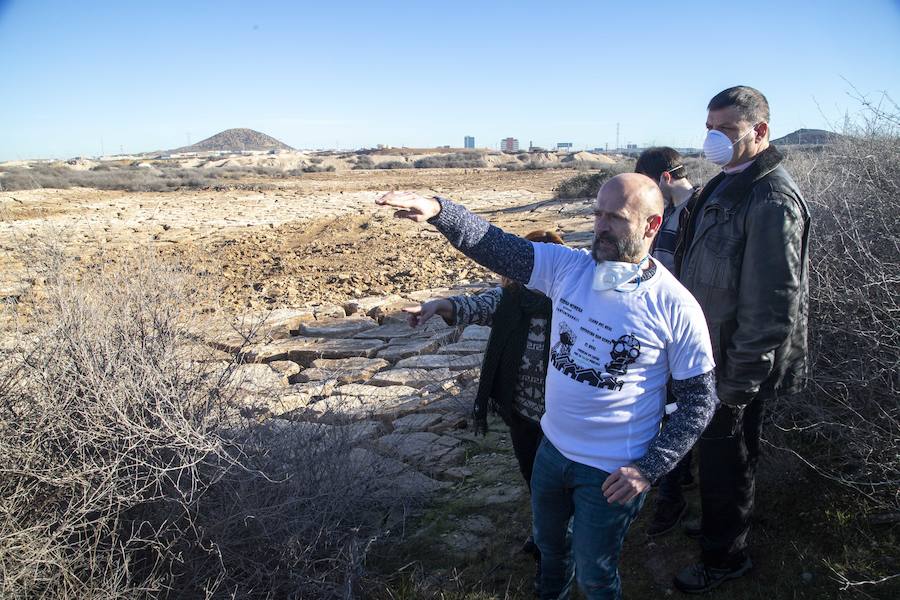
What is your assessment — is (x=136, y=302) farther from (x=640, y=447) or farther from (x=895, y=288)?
(x=895, y=288)

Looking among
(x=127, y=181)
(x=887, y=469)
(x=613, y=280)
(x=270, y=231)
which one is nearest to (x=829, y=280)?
(x=887, y=469)

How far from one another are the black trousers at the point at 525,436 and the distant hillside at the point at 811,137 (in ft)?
18.1

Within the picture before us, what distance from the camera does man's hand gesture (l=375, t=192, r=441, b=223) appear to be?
200cm

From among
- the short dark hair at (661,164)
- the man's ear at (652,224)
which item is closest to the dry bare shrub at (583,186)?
the short dark hair at (661,164)

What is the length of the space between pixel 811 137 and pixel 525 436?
10403 mm

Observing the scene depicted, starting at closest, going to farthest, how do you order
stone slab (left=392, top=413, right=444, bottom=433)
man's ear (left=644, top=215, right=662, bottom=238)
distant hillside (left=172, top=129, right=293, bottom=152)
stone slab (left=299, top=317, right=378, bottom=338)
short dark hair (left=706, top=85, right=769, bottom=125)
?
1. man's ear (left=644, top=215, right=662, bottom=238)
2. short dark hair (left=706, top=85, right=769, bottom=125)
3. stone slab (left=392, top=413, right=444, bottom=433)
4. stone slab (left=299, top=317, right=378, bottom=338)
5. distant hillside (left=172, top=129, right=293, bottom=152)

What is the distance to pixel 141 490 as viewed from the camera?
7.12ft

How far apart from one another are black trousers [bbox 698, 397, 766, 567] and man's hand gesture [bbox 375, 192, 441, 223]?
1.28m

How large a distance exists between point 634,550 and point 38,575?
2.31m

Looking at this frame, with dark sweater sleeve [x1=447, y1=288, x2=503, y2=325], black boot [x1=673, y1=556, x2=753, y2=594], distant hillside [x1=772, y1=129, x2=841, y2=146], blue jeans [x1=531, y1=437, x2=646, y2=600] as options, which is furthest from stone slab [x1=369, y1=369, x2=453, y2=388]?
distant hillside [x1=772, y1=129, x2=841, y2=146]

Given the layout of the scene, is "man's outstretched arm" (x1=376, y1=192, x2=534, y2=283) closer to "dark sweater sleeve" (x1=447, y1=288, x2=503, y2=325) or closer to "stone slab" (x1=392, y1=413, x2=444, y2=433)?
"dark sweater sleeve" (x1=447, y1=288, x2=503, y2=325)

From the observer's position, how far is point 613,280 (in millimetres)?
1949

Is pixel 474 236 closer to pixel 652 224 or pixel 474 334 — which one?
pixel 652 224

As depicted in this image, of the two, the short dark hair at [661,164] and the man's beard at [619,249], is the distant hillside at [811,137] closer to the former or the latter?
the short dark hair at [661,164]
